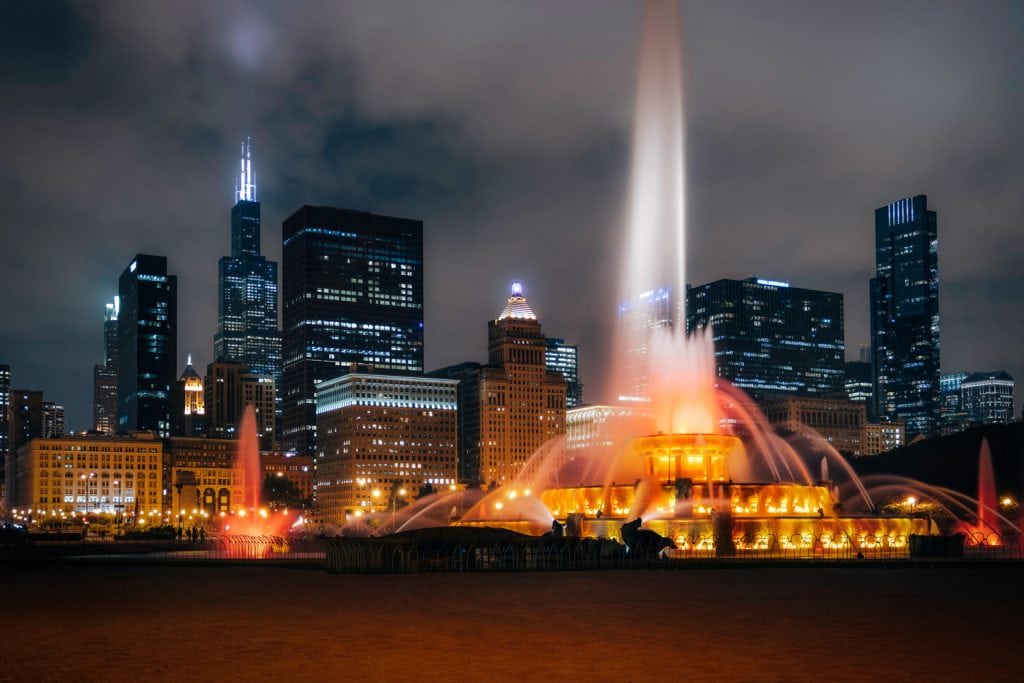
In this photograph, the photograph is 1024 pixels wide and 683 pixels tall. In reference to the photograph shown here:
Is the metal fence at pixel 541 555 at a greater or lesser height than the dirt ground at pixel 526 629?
lesser

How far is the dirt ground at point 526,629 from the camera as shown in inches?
685

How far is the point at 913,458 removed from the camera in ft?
499

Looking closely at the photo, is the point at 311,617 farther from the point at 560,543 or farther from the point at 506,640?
the point at 560,543

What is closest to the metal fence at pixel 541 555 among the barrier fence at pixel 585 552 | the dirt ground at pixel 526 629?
the barrier fence at pixel 585 552

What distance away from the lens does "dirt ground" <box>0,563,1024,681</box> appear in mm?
17391

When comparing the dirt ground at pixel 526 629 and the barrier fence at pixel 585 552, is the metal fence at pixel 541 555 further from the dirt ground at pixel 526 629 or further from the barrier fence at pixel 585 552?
the dirt ground at pixel 526 629

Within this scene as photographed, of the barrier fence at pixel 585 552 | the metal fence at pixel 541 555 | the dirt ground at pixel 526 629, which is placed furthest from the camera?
the barrier fence at pixel 585 552

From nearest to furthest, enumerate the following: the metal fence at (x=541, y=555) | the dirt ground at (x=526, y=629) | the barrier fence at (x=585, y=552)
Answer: the dirt ground at (x=526, y=629) < the metal fence at (x=541, y=555) < the barrier fence at (x=585, y=552)

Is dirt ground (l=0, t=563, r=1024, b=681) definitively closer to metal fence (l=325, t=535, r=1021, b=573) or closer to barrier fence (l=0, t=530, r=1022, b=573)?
metal fence (l=325, t=535, r=1021, b=573)

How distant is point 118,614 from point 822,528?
1429 inches

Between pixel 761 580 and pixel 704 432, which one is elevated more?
pixel 704 432

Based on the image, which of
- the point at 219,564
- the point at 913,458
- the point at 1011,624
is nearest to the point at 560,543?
the point at 219,564

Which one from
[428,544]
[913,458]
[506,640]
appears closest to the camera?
[506,640]

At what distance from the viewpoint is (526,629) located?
22.4 m
